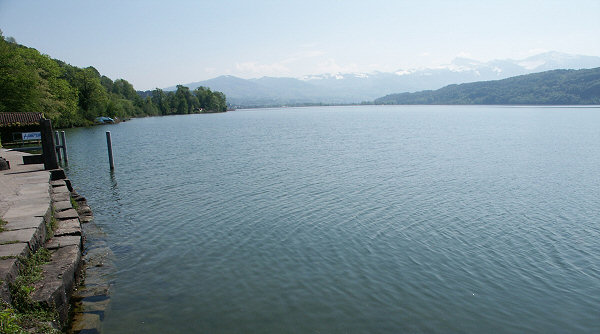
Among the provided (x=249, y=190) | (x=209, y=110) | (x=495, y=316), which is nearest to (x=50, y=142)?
(x=249, y=190)

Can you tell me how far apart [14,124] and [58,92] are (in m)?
31.7

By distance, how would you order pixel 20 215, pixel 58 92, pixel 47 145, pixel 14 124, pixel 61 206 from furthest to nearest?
1. pixel 58 92
2. pixel 14 124
3. pixel 47 145
4. pixel 61 206
5. pixel 20 215

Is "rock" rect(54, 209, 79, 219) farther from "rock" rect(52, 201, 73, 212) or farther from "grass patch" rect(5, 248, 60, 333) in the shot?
"grass patch" rect(5, 248, 60, 333)

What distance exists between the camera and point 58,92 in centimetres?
6631

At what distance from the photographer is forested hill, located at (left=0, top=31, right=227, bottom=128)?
48312 millimetres

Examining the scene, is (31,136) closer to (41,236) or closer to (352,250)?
(41,236)

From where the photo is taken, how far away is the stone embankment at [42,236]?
7316mm

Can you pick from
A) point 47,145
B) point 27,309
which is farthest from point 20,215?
point 47,145

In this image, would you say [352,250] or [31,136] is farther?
[31,136]

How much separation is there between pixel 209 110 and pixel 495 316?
633 feet

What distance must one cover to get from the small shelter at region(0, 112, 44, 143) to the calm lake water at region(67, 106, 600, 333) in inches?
788

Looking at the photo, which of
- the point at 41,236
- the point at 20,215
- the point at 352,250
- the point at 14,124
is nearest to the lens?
the point at 41,236

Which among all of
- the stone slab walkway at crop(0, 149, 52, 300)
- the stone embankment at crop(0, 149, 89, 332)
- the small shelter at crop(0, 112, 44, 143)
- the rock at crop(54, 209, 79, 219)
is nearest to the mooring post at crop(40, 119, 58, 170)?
the stone slab walkway at crop(0, 149, 52, 300)

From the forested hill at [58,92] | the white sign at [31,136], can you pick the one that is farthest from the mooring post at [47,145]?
the forested hill at [58,92]
